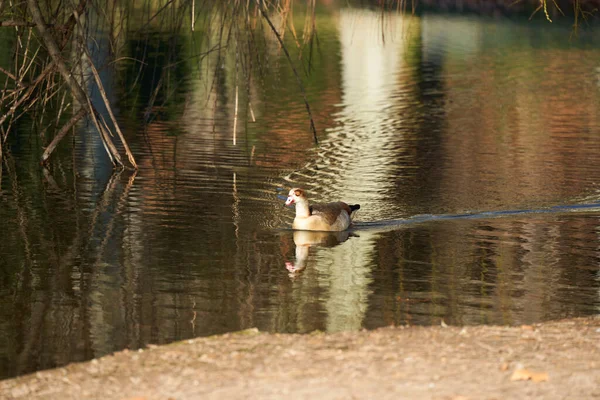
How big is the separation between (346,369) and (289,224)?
726 cm

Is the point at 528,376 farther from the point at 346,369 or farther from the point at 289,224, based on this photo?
the point at 289,224

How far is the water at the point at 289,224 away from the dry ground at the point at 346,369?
948mm

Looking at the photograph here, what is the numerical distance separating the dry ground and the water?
37.3 inches

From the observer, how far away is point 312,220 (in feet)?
48.1

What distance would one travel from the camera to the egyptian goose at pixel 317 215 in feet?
47.9

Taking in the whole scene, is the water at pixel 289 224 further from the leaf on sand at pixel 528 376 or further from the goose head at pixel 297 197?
the leaf on sand at pixel 528 376

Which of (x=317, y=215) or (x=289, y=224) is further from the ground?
(x=317, y=215)

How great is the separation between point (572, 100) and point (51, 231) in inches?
777

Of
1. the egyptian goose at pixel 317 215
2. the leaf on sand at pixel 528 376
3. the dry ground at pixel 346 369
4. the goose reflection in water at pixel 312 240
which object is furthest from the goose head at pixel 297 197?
the leaf on sand at pixel 528 376

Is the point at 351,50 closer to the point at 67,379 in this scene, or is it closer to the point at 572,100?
the point at 572,100

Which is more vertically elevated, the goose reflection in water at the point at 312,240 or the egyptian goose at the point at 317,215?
the egyptian goose at the point at 317,215

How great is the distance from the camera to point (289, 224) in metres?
15.2

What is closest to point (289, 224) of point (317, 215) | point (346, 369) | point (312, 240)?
point (317, 215)

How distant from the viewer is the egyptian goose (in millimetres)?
14609
